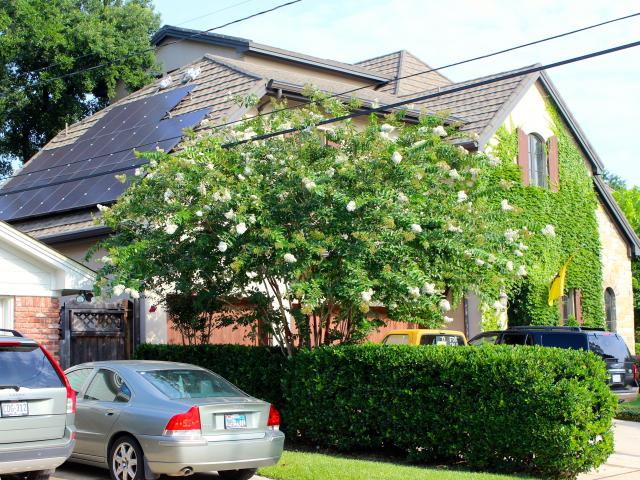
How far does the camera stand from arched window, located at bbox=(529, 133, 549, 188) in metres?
25.8

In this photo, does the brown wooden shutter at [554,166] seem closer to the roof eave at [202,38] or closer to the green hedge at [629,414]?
the green hedge at [629,414]

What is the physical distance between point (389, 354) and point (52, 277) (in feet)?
22.6

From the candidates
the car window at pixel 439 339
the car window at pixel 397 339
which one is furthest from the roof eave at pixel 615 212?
the car window at pixel 397 339

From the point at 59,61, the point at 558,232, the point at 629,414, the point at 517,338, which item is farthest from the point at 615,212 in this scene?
the point at 59,61

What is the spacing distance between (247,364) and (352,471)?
431 cm

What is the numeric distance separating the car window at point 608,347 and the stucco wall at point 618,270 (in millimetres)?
10205

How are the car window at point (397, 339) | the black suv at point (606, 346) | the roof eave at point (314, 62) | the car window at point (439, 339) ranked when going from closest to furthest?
1. the black suv at point (606, 346)
2. the car window at point (439, 339)
3. the car window at point (397, 339)
4. the roof eave at point (314, 62)

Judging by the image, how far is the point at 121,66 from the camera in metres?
32.7

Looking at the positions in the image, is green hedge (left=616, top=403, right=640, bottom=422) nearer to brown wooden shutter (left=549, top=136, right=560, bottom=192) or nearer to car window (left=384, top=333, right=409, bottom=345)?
car window (left=384, top=333, right=409, bottom=345)

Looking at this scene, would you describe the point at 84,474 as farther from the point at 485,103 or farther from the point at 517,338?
the point at 485,103

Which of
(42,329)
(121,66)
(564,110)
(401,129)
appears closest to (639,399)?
(564,110)

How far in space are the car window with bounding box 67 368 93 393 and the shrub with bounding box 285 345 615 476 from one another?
11.6 feet

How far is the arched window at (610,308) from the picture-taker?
2880 centimetres

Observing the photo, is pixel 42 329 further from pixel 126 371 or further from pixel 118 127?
pixel 118 127
